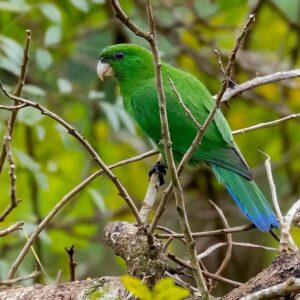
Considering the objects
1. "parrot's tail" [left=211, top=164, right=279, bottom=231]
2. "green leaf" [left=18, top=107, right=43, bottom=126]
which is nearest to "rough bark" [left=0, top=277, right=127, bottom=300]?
"parrot's tail" [left=211, top=164, right=279, bottom=231]

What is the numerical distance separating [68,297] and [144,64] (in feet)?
6.46

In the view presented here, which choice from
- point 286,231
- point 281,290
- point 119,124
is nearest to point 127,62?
point 119,124

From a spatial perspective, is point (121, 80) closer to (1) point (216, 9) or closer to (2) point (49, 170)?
(2) point (49, 170)

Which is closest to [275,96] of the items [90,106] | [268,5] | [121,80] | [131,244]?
[268,5]

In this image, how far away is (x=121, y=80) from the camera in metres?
4.21

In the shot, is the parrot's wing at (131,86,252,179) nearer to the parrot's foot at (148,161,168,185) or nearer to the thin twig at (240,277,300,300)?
the parrot's foot at (148,161,168,185)

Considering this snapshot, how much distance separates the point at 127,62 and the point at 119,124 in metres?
0.76

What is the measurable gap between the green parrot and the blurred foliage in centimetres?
67

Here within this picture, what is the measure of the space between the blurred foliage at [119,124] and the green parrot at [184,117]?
0.67 m

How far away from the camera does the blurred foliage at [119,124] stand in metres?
5.11

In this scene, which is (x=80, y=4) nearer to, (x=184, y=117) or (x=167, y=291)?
(x=184, y=117)

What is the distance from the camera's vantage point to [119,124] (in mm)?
4855

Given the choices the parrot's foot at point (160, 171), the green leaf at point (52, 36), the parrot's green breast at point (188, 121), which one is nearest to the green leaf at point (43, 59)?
the green leaf at point (52, 36)

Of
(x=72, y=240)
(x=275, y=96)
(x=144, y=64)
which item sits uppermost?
(x=144, y=64)
